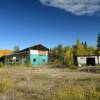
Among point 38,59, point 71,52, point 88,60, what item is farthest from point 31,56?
point 71,52

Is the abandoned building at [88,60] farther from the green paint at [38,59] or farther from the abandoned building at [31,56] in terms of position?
the abandoned building at [31,56]

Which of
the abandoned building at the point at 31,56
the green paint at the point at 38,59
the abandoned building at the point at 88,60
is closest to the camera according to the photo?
the abandoned building at the point at 88,60

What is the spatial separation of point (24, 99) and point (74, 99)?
8.57 ft

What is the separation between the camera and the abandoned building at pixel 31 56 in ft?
181

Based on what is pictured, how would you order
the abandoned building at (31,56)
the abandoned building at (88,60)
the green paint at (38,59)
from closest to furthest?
1. the abandoned building at (88,60)
2. the abandoned building at (31,56)
3. the green paint at (38,59)

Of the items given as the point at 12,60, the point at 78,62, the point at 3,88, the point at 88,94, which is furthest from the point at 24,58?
the point at 88,94

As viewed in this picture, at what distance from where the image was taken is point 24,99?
10.4 meters

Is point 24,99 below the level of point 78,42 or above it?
below

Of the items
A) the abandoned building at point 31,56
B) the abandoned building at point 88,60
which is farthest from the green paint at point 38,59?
the abandoned building at point 88,60

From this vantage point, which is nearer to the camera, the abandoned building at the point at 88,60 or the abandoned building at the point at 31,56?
the abandoned building at the point at 88,60

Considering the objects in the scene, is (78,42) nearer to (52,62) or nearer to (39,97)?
(52,62)

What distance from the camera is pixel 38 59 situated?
187 ft

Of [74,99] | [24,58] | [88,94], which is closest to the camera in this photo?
[74,99]

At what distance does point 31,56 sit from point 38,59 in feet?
6.88
